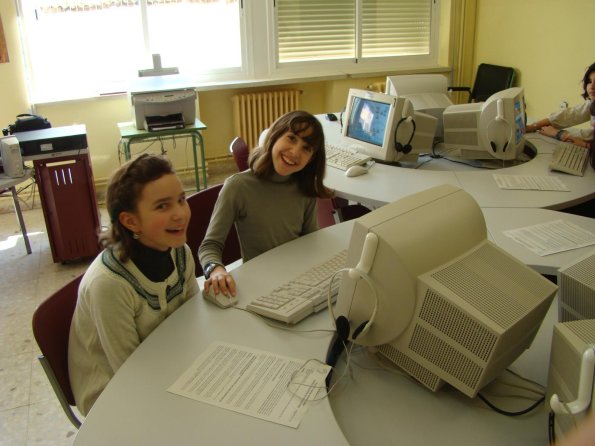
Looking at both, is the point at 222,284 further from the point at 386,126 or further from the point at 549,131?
the point at 549,131

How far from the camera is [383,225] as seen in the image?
117 cm

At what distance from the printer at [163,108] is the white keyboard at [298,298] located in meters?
2.67

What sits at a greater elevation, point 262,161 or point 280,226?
point 262,161

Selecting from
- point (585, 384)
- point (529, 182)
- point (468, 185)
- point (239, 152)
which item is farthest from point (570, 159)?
point (585, 384)

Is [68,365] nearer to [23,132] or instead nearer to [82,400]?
[82,400]

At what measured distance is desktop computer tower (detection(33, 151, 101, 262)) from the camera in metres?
3.22

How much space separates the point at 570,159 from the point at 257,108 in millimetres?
2882

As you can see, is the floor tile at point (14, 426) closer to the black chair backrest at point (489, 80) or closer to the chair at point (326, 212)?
the chair at point (326, 212)

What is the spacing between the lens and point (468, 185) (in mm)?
2604

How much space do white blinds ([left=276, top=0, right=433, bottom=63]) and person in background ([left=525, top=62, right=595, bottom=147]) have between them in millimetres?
2271

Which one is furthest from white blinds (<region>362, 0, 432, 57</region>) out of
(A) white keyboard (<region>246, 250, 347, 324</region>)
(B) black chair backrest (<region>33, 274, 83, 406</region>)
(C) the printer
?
(B) black chair backrest (<region>33, 274, 83, 406</region>)

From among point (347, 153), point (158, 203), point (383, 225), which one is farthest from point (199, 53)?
point (383, 225)

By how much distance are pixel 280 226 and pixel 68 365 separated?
88 cm

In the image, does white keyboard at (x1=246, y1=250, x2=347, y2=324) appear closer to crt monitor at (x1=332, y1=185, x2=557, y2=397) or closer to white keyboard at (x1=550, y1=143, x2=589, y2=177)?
crt monitor at (x1=332, y1=185, x2=557, y2=397)
